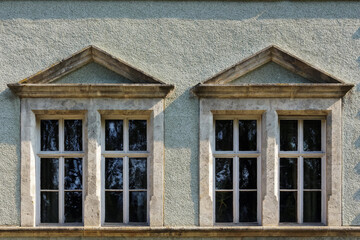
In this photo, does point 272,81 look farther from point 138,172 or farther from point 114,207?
point 114,207

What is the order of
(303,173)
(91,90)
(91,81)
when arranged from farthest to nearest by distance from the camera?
(303,173) → (91,81) → (91,90)

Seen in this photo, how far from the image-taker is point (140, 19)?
588cm

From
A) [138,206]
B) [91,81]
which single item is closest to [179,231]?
[138,206]

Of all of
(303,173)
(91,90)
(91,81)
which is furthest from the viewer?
(303,173)

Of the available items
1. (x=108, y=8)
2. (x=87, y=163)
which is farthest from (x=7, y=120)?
(x=108, y=8)

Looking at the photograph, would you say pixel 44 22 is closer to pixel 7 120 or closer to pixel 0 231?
pixel 7 120

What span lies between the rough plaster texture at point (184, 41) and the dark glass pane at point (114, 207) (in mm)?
762

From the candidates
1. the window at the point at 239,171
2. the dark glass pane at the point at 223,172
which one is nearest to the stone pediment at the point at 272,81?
the window at the point at 239,171

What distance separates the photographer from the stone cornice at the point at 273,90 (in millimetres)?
5648

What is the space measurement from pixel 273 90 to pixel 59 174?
3451 millimetres

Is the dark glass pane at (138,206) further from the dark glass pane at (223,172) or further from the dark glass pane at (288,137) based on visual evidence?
the dark glass pane at (288,137)

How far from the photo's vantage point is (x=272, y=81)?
584 centimetres

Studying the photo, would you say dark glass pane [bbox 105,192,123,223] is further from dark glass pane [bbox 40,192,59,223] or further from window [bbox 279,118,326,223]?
window [bbox 279,118,326,223]

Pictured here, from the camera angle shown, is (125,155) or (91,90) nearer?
(91,90)
